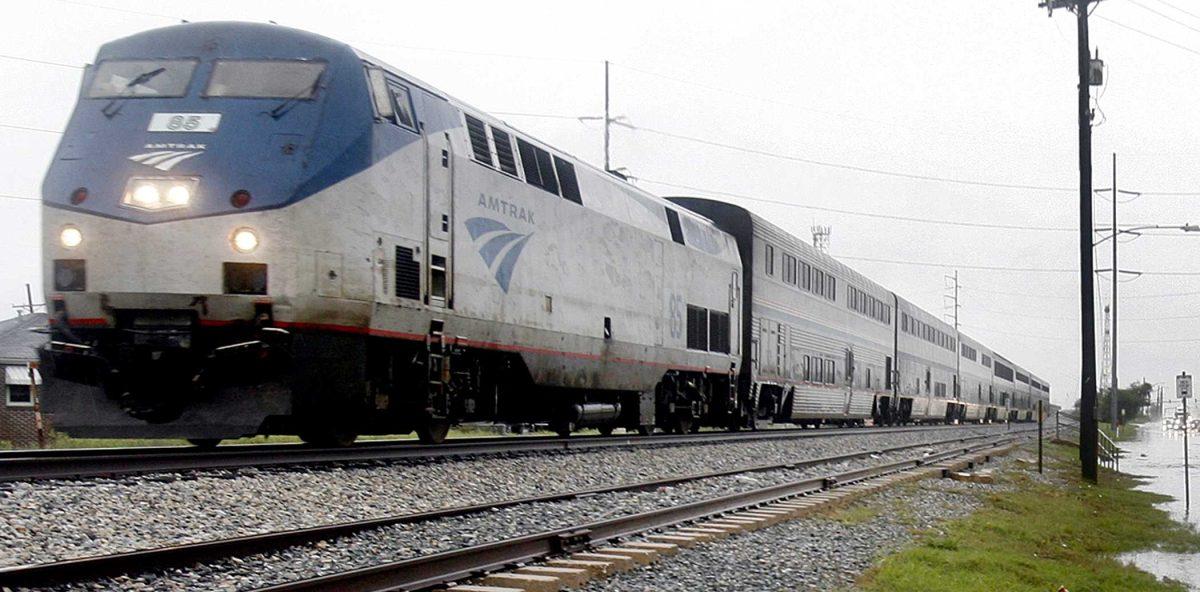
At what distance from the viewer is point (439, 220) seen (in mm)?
13102

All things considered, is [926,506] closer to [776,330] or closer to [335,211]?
[335,211]

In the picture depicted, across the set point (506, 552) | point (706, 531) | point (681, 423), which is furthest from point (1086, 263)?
point (506, 552)

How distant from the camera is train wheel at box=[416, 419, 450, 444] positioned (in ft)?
45.3

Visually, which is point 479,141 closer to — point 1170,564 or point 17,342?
point 1170,564

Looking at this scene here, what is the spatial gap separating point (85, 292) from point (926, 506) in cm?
910

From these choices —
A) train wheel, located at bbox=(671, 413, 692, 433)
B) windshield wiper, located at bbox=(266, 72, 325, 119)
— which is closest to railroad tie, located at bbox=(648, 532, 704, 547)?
windshield wiper, located at bbox=(266, 72, 325, 119)

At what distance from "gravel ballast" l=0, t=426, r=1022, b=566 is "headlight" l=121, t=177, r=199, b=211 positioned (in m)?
2.54

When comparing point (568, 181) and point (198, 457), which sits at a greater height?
point (568, 181)

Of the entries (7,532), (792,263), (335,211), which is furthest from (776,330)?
(7,532)

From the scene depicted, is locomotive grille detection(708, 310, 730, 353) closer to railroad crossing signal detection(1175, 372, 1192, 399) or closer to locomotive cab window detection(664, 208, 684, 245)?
locomotive cab window detection(664, 208, 684, 245)

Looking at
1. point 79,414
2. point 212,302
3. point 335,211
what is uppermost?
point 335,211

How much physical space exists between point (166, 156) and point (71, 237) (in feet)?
3.70

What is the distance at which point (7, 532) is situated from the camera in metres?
7.06

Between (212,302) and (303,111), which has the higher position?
(303,111)
